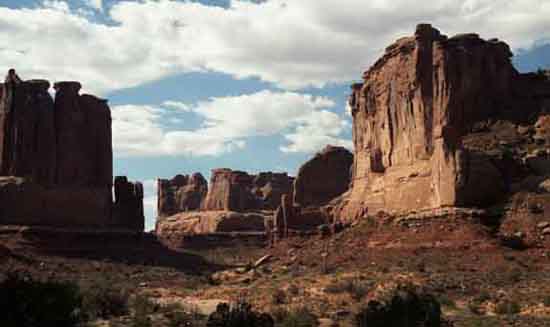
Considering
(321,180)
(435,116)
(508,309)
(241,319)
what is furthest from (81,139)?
(241,319)

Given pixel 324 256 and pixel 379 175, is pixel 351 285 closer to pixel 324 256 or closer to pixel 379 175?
pixel 324 256

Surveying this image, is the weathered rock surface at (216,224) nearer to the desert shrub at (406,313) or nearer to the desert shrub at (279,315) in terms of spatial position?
the desert shrub at (279,315)

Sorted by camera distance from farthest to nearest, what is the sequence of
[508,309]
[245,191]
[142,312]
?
[245,191] < [142,312] < [508,309]

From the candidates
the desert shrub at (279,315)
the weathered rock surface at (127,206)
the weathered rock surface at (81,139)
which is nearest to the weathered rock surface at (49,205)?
the weathered rock surface at (81,139)

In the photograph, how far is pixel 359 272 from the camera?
40.5 metres

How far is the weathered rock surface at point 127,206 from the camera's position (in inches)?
A: 3595

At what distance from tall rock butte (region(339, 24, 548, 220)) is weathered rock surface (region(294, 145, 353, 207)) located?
1429 inches

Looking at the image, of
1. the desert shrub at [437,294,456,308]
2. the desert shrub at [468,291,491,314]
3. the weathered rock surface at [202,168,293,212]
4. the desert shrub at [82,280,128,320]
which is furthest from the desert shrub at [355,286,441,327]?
the weathered rock surface at [202,168,293,212]

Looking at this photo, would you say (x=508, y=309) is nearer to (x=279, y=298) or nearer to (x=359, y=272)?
(x=279, y=298)

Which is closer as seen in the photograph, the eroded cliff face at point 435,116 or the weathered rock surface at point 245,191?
the eroded cliff face at point 435,116

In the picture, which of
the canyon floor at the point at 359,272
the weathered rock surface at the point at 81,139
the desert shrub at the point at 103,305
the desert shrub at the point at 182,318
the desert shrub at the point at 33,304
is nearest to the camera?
the desert shrub at the point at 33,304

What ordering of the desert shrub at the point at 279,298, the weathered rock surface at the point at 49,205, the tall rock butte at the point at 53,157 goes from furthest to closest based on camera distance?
the tall rock butte at the point at 53,157
the weathered rock surface at the point at 49,205
the desert shrub at the point at 279,298

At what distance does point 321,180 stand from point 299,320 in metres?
71.4

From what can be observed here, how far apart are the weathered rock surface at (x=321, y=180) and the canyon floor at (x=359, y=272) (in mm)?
A: 29091
